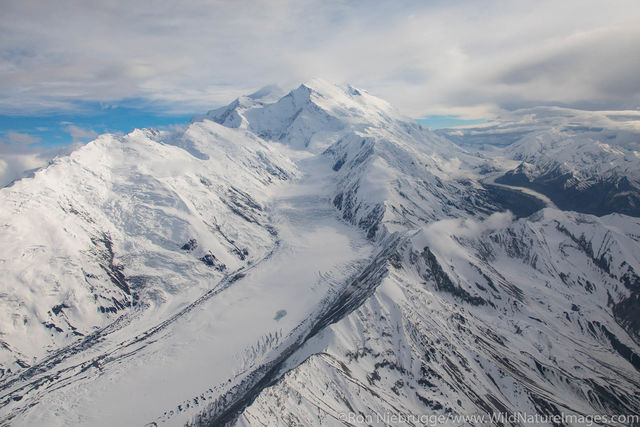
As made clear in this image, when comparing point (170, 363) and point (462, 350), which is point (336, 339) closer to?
point (462, 350)

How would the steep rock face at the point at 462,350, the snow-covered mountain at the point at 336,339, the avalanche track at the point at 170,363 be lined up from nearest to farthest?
1. the steep rock face at the point at 462,350
2. the snow-covered mountain at the point at 336,339
3. the avalanche track at the point at 170,363

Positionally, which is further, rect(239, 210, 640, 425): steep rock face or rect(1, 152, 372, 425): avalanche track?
rect(1, 152, 372, 425): avalanche track

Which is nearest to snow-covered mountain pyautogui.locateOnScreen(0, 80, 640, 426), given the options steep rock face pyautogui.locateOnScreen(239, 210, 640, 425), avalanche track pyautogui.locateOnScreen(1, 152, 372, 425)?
steep rock face pyautogui.locateOnScreen(239, 210, 640, 425)

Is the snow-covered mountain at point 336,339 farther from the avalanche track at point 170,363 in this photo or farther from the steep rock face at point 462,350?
the avalanche track at point 170,363

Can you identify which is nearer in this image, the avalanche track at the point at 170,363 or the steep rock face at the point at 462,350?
the steep rock face at the point at 462,350

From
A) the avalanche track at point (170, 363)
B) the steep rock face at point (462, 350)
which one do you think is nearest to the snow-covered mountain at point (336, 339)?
the steep rock face at point (462, 350)

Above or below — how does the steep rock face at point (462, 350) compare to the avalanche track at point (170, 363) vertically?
above

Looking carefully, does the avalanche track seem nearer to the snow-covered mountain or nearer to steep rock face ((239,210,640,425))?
the snow-covered mountain

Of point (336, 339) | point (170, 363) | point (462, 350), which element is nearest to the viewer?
point (336, 339)

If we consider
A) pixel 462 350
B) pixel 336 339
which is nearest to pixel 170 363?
pixel 336 339

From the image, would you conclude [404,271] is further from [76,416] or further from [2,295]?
[2,295]

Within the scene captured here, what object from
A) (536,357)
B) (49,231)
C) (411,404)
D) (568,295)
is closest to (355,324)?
(411,404)
